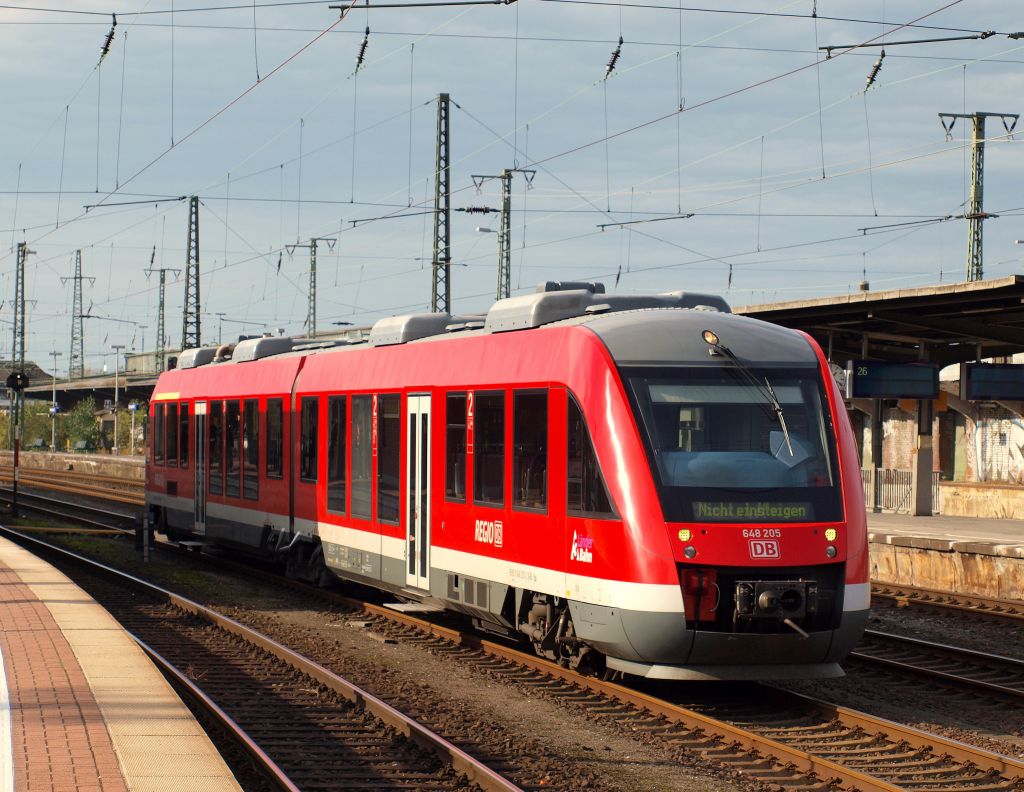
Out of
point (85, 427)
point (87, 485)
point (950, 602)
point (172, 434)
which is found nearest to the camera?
point (950, 602)

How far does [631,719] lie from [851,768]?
2032mm

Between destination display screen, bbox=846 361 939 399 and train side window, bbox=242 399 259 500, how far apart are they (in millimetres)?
10412

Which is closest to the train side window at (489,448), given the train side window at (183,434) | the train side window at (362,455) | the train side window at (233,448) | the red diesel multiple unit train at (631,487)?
the red diesel multiple unit train at (631,487)

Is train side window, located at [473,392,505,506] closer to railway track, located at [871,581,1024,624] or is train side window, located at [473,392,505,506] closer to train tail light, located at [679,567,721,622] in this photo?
train tail light, located at [679,567,721,622]

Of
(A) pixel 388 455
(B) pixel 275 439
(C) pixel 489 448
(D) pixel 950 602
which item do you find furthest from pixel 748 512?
(B) pixel 275 439

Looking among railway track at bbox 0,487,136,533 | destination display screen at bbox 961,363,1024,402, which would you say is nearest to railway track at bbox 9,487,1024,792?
destination display screen at bbox 961,363,1024,402

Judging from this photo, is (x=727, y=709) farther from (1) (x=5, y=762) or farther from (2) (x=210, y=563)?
(2) (x=210, y=563)

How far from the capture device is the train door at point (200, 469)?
23031 mm

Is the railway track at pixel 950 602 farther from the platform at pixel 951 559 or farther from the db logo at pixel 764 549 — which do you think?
the db logo at pixel 764 549

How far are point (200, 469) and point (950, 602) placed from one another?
38.9 feet

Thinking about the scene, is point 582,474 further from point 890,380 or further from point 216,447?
point 890,380

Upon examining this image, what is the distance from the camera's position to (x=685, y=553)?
411 inches

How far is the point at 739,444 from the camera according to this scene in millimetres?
11000

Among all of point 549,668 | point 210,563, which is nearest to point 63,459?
point 210,563
